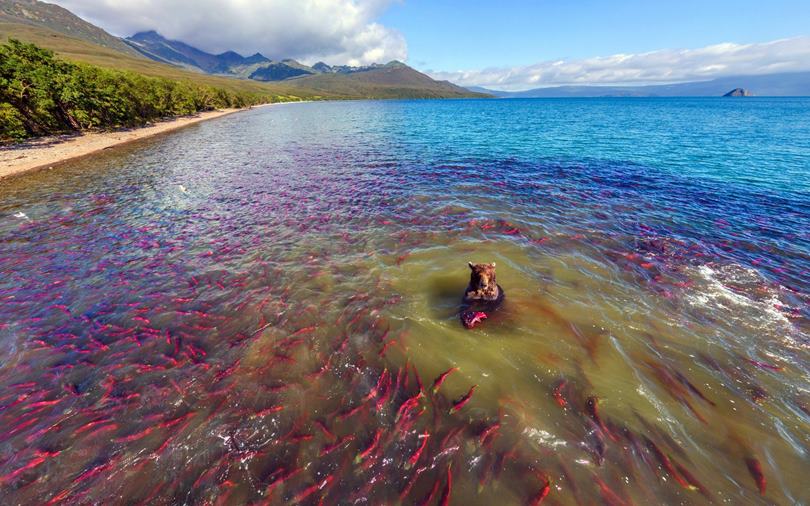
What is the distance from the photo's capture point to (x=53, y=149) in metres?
38.8

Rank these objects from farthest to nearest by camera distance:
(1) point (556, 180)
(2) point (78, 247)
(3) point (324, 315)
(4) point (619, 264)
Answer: (1) point (556, 180) → (2) point (78, 247) → (4) point (619, 264) → (3) point (324, 315)

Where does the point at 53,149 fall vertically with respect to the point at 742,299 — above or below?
above

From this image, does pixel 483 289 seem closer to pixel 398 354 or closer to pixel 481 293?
pixel 481 293

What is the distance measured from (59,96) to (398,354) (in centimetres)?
6332

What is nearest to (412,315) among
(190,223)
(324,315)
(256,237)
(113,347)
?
(324,315)

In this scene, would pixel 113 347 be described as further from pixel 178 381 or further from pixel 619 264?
pixel 619 264

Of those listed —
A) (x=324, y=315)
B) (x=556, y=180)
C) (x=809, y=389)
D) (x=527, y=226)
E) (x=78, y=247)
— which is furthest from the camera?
(x=556, y=180)

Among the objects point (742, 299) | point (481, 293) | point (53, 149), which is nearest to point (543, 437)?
point (481, 293)

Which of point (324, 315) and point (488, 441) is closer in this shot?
point (488, 441)

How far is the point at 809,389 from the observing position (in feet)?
27.4

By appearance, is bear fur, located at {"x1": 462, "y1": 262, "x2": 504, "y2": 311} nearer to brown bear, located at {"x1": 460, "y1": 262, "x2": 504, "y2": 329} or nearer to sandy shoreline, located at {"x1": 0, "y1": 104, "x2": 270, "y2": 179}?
brown bear, located at {"x1": 460, "y1": 262, "x2": 504, "y2": 329}

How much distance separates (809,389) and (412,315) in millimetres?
11395

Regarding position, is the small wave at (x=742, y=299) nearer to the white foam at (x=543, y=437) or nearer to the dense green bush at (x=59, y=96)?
the white foam at (x=543, y=437)

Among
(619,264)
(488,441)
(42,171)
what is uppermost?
(42,171)
